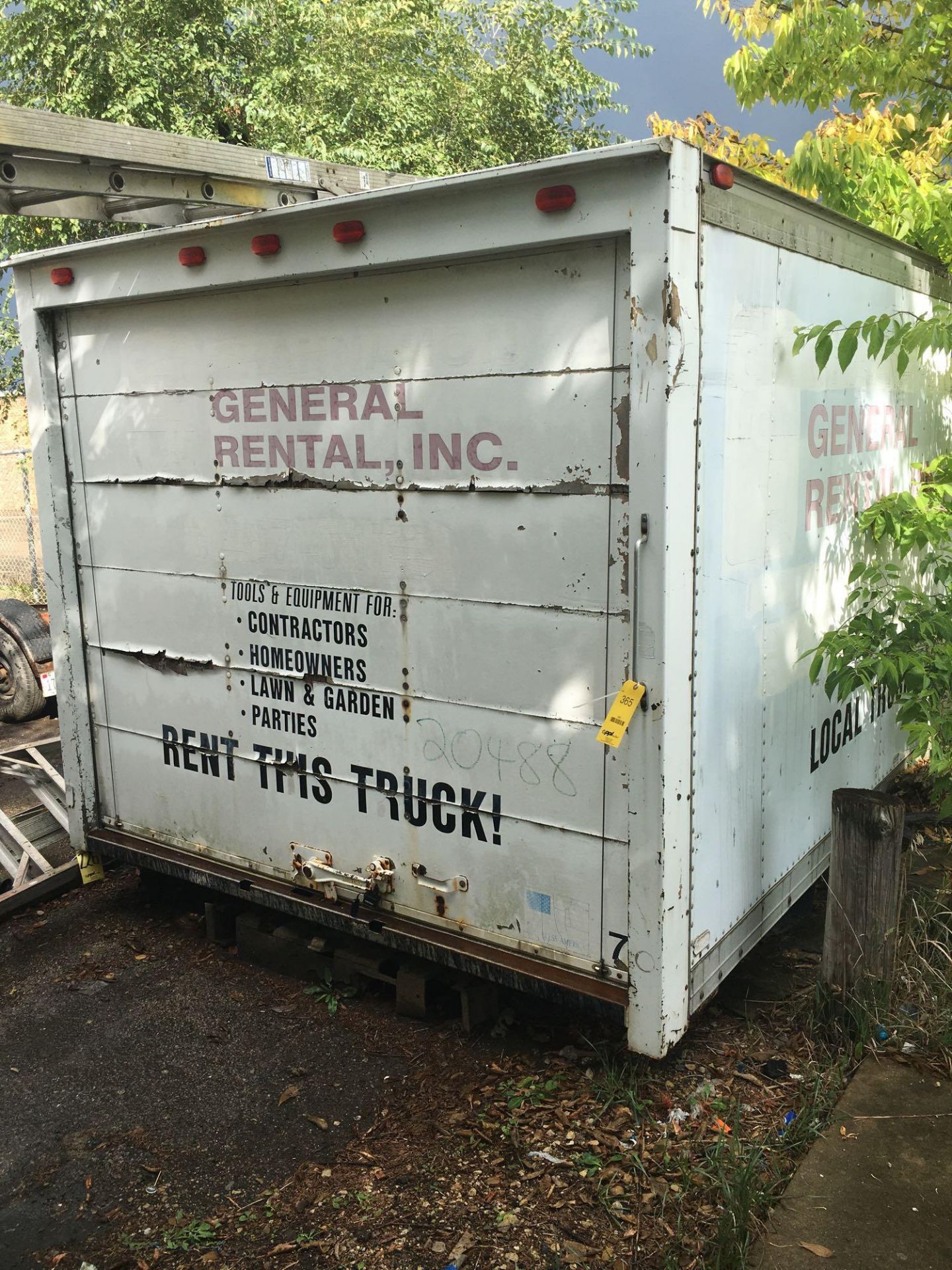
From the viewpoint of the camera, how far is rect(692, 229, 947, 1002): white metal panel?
363cm

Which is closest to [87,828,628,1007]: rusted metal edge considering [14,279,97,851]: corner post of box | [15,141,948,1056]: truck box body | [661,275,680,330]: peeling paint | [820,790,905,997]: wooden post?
[15,141,948,1056]: truck box body

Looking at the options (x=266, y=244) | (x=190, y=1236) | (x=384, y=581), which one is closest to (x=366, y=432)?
(x=384, y=581)

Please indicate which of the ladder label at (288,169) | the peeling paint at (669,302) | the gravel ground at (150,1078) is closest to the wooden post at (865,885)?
the gravel ground at (150,1078)

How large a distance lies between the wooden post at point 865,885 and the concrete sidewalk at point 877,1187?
0.40 metres

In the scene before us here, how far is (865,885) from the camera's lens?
4066mm

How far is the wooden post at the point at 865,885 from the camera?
4016mm

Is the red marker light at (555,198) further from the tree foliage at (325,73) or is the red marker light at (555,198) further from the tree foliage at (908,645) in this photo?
the tree foliage at (325,73)

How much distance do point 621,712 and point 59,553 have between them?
3142 mm

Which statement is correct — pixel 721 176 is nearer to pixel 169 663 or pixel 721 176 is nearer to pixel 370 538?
pixel 370 538

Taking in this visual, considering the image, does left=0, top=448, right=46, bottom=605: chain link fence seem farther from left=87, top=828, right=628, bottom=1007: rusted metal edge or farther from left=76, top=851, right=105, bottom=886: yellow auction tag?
left=87, top=828, right=628, bottom=1007: rusted metal edge

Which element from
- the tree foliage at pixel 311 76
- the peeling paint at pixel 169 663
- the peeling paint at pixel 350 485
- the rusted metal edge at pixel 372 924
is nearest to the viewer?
the peeling paint at pixel 350 485

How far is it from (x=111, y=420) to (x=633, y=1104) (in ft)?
11.8

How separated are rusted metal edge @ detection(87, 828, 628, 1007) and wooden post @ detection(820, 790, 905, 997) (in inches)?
40.0

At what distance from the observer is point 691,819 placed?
3607 mm
